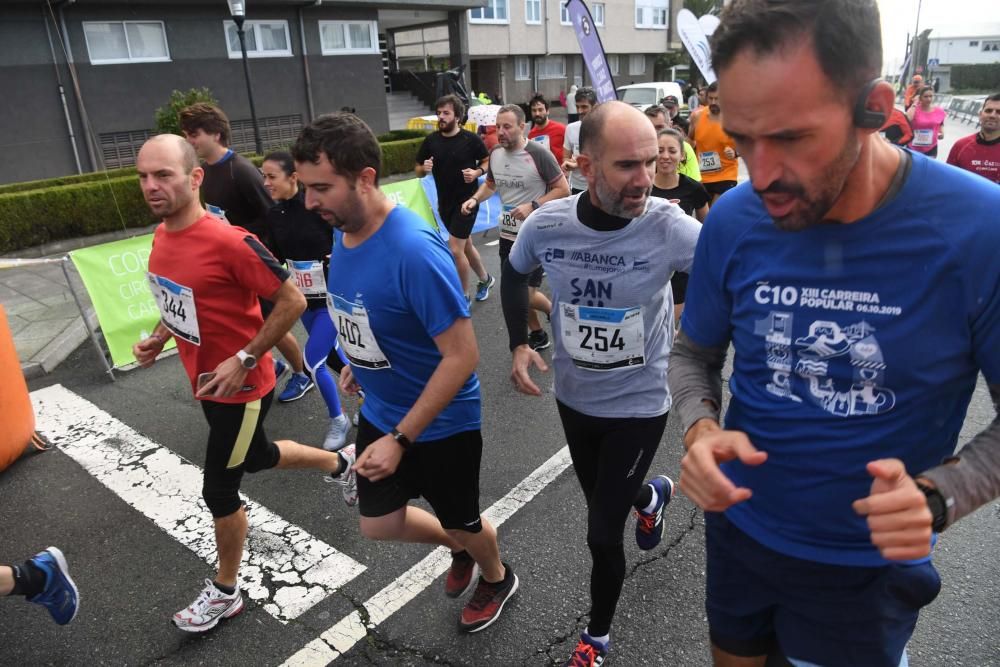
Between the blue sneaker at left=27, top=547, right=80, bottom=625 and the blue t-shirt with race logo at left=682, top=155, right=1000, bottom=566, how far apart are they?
2.72 metres

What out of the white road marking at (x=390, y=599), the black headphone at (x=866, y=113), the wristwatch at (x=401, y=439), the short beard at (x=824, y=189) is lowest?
the white road marking at (x=390, y=599)

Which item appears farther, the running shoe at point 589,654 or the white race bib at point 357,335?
the running shoe at point 589,654

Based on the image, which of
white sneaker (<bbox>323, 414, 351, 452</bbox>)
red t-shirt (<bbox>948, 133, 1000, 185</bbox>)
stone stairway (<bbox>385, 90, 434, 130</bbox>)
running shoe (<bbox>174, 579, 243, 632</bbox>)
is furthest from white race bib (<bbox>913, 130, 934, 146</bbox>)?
stone stairway (<bbox>385, 90, 434, 130</bbox>)

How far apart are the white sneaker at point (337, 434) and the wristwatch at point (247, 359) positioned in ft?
5.78

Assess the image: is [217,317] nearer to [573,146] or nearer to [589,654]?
[589,654]

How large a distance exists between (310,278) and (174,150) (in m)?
1.77

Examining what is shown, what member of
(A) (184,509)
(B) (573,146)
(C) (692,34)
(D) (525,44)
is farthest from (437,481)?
(D) (525,44)

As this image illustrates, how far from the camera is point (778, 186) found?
49.5 inches

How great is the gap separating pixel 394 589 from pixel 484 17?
32.1m

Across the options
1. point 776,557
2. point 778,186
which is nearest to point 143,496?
point 776,557

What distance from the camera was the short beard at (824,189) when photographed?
1.22 meters

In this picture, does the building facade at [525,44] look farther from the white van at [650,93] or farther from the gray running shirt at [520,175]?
the gray running shirt at [520,175]

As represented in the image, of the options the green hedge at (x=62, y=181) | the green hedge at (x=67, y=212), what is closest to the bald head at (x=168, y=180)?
the green hedge at (x=67, y=212)

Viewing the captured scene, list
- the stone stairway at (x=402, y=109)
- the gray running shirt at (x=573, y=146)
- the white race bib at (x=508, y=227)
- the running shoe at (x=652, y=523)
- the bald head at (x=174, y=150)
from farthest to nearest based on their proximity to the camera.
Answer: the stone stairway at (x=402, y=109), the gray running shirt at (x=573, y=146), the white race bib at (x=508, y=227), the running shoe at (x=652, y=523), the bald head at (x=174, y=150)
